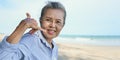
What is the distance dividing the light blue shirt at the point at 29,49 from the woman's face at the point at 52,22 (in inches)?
2.4

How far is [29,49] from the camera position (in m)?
2.28

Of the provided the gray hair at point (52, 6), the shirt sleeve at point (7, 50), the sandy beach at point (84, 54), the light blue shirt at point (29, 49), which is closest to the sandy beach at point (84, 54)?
the sandy beach at point (84, 54)

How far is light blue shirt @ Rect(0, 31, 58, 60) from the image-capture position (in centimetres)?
209

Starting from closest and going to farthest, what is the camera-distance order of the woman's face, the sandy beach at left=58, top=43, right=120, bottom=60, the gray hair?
the woman's face
the gray hair
the sandy beach at left=58, top=43, right=120, bottom=60

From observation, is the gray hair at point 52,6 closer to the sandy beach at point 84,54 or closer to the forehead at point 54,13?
the forehead at point 54,13

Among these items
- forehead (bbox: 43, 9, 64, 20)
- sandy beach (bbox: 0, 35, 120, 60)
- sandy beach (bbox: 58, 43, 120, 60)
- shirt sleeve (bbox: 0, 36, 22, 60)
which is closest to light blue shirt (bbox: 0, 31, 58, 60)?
shirt sleeve (bbox: 0, 36, 22, 60)

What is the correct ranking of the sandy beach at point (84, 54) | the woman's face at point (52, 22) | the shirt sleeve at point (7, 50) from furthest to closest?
the sandy beach at point (84, 54) < the woman's face at point (52, 22) < the shirt sleeve at point (7, 50)

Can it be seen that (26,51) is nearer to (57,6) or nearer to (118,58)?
(57,6)

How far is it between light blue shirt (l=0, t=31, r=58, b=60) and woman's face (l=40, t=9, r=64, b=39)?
6cm

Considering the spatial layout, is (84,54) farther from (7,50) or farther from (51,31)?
(7,50)

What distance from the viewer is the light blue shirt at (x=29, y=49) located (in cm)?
209

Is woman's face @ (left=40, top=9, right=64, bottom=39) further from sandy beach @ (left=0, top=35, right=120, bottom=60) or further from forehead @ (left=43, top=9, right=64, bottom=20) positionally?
sandy beach @ (left=0, top=35, right=120, bottom=60)

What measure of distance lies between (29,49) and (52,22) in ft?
0.97

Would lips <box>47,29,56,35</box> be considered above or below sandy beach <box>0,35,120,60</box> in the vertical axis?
above
